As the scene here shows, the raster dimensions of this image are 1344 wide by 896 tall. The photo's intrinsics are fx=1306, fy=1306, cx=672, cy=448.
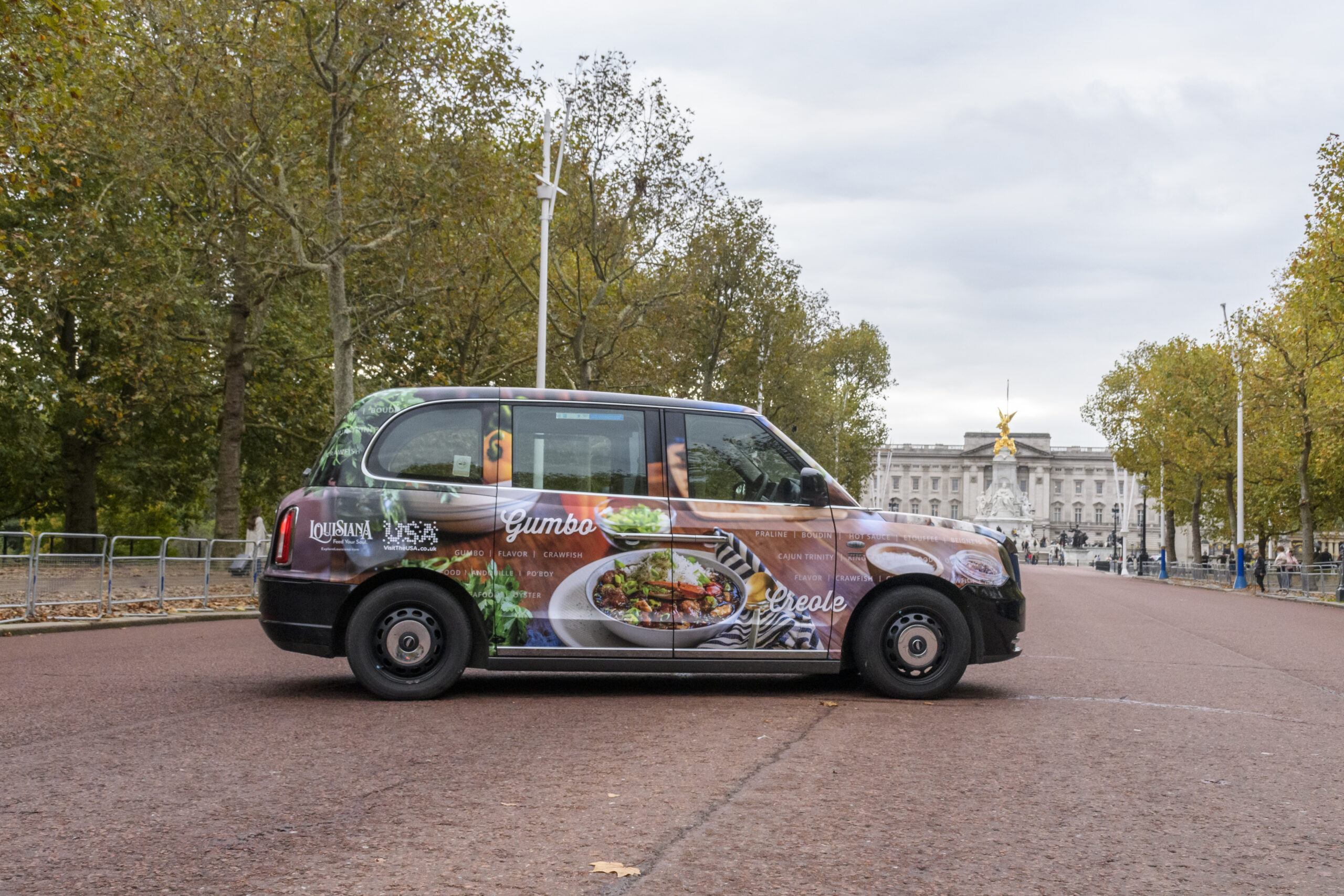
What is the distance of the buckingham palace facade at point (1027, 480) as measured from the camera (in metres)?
168

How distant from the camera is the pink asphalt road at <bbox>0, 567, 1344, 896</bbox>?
4.33m

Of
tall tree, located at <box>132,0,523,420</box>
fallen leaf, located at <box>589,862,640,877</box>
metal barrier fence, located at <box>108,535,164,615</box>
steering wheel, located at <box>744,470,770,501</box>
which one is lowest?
fallen leaf, located at <box>589,862,640,877</box>

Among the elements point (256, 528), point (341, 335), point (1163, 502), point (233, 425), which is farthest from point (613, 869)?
point (1163, 502)

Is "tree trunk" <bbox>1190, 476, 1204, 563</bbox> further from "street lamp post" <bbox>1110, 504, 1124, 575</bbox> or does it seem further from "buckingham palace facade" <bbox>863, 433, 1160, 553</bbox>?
"buckingham palace facade" <bbox>863, 433, 1160, 553</bbox>

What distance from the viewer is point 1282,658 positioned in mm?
13820

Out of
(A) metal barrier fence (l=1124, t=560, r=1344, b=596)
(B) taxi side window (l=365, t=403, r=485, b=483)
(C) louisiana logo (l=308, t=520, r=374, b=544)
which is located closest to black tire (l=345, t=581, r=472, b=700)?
(C) louisiana logo (l=308, t=520, r=374, b=544)

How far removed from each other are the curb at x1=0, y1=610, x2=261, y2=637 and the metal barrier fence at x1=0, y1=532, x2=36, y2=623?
1.22ft

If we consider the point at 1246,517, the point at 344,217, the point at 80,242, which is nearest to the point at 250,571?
the point at 344,217

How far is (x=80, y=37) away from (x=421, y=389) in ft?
31.8

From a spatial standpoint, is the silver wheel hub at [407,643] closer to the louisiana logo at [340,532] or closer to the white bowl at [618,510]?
the louisiana logo at [340,532]

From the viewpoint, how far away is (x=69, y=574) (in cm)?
1584

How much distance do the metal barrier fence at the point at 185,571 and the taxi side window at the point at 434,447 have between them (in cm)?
994

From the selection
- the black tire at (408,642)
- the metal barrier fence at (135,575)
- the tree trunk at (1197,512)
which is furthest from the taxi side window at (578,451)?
the tree trunk at (1197,512)

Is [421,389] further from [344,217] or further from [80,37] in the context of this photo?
[344,217]
